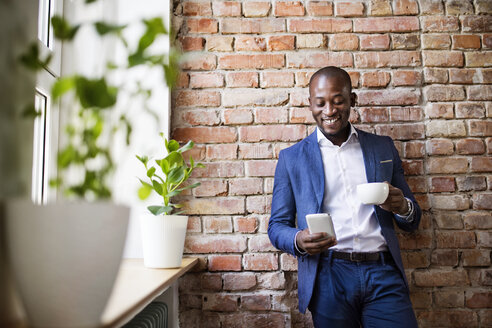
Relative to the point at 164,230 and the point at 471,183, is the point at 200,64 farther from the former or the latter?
the point at 471,183

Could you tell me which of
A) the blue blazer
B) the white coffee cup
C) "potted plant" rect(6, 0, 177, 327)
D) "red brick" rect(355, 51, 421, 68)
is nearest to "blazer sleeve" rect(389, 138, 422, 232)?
the blue blazer

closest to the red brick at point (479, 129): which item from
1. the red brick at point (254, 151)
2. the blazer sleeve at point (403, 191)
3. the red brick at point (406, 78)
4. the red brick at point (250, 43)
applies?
the red brick at point (406, 78)

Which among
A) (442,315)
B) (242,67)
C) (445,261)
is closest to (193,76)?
(242,67)

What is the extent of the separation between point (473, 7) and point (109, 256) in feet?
7.33

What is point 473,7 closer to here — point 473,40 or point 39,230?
point 473,40

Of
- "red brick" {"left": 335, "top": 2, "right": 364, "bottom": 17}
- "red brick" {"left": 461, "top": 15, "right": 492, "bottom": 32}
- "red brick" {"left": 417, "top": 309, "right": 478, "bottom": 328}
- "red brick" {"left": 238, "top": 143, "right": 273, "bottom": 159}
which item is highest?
"red brick" {"left": 335, "top": 2, "right": 364, "bottom": 17}

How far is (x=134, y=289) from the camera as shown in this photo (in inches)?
42.8

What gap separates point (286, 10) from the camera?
82.3 inches

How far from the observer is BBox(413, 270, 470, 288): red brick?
193 cm

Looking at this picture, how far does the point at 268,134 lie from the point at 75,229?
1.43 metres

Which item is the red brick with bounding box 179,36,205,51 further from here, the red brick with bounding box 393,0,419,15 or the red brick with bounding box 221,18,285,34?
the red brick with bounding box 393,0,419,15

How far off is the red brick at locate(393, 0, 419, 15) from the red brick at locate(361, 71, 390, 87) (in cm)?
36

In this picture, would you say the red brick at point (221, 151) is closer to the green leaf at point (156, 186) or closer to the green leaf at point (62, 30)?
the green leaf at point (156, 186)

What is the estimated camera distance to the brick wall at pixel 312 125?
6.34 ft
